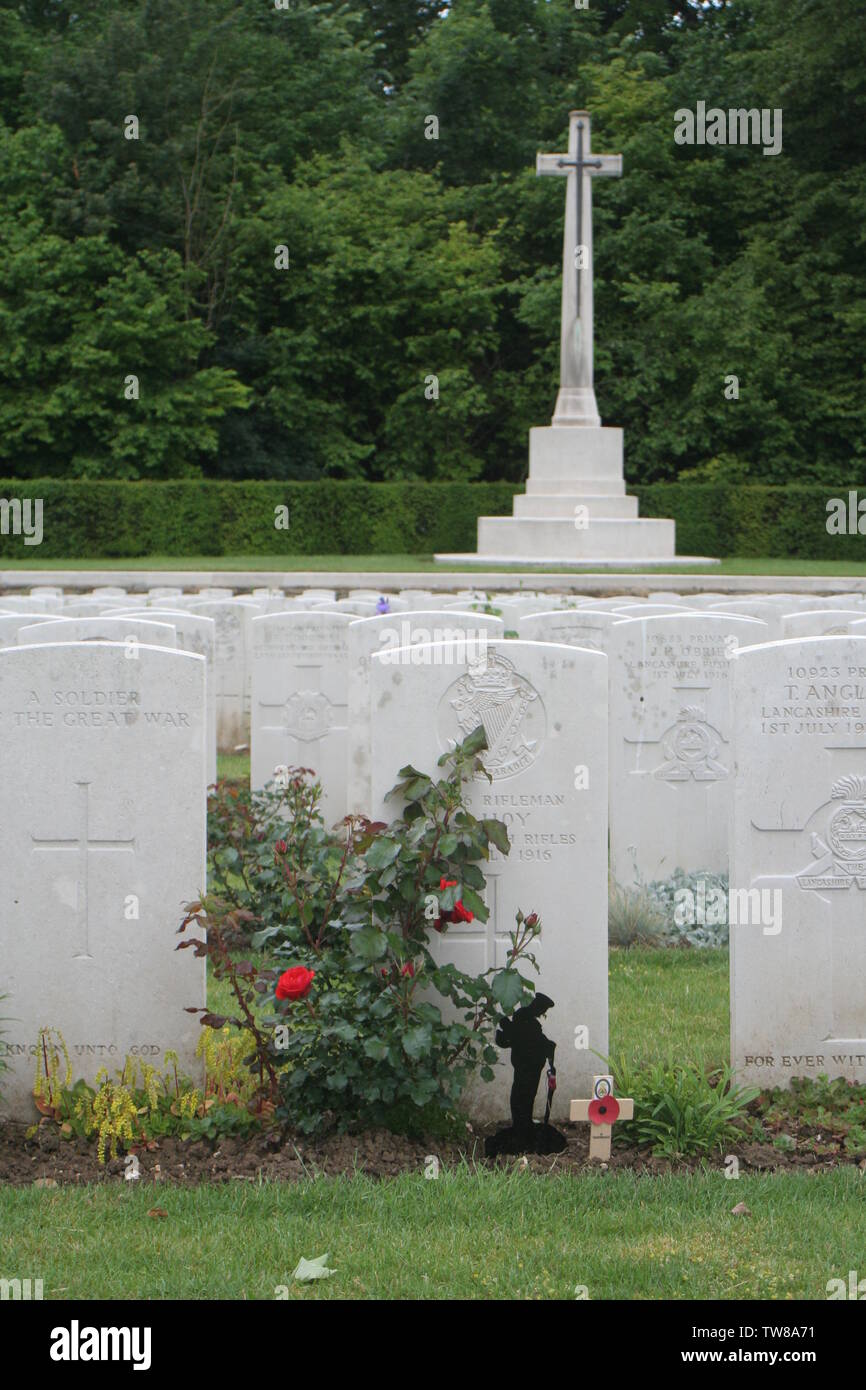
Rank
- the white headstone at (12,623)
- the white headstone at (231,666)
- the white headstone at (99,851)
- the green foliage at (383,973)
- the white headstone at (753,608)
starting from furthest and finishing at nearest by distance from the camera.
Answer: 1. the white headstone at (231,666)
2. the white headstone at (753,608)
3. the white headstone at (12,623)
4. the white headstone at (99,851)
5. the green foliage at (383,973)

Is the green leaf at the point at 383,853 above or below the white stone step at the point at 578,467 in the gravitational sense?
below

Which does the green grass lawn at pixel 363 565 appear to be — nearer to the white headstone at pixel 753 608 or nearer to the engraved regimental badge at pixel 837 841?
the white headstone at pixel 753 608

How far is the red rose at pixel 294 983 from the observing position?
13.7ft

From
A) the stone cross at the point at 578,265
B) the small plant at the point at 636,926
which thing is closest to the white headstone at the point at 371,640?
the small plant at the point at 636,926

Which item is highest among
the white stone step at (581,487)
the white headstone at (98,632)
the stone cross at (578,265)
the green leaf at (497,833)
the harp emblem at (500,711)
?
the stone cross at (578,265)

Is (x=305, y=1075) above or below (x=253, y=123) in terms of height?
below

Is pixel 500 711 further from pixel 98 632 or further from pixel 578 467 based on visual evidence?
pixel 578 467

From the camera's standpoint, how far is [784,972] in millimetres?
4871

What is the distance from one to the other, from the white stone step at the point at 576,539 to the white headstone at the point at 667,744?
15477 millimetres

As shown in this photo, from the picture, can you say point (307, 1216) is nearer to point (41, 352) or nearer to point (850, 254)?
point (41, 352)

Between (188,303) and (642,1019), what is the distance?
27.5 m

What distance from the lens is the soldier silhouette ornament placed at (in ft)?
14.6

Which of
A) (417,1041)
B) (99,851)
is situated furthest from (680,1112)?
(99,851)

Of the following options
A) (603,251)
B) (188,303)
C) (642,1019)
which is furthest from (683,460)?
(642,1019)
